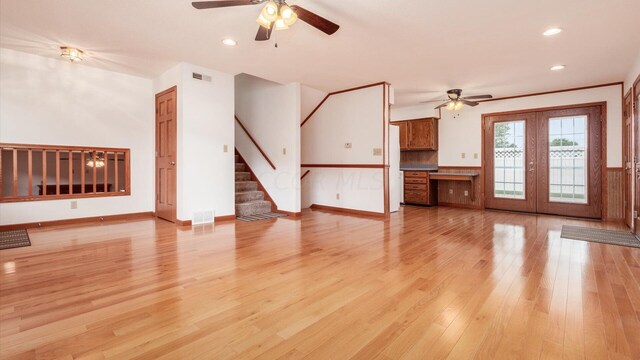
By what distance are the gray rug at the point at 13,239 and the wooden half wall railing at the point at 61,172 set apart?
53 cm

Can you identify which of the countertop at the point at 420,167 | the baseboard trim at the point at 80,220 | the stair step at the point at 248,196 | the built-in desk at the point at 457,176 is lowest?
the baseboard trim at the point at 80,220

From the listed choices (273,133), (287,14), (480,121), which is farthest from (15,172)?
(480,121)

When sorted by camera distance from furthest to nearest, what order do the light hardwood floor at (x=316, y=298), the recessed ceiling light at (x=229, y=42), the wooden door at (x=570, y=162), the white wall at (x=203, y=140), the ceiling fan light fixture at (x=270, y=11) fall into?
Result: the wooden door at (x=570, y=162)
the white wall at (x=203, y=140)
the recessed ceiling light at (x=229, y=42)
the ceiling fan light fixture at (x=270, y=11)
the light hardwood floor at (x=316, y=298)

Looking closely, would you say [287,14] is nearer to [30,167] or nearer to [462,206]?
[30,167]

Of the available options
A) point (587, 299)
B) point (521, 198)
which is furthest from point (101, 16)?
point (521, 198)

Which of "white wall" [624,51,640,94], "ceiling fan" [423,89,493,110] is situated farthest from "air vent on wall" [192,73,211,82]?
"white wall" [624,51,640,94]

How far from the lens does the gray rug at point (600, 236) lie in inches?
156

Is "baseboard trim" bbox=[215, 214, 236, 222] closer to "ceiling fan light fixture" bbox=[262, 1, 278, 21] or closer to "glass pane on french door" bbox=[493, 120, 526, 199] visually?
"ceiling fan light fixture" bbox=[262, 1, 278, 21]

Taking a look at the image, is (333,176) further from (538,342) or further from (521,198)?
(538,342)

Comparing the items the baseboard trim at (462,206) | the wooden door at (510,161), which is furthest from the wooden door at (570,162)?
the baseboard trim at (462,206)

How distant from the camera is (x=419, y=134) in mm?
7820

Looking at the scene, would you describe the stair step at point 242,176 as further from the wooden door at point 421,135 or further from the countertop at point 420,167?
the wooden door at point 421,135

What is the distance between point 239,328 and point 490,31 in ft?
12.8

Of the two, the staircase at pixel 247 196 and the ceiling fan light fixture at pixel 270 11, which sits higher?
the ceiling fan light fixture at pixel 270 11
